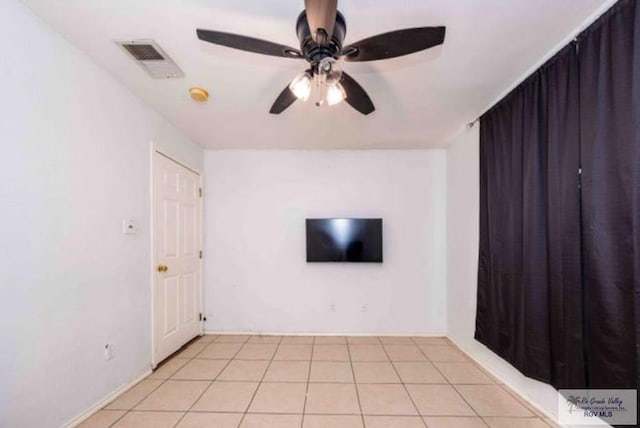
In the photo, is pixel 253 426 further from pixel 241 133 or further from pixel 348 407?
pixel 241 133

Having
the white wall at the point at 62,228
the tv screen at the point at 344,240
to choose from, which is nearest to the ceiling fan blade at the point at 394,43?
the white wall at the point at 62,228

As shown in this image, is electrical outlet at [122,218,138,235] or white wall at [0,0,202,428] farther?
electrical outlet at [122,218,138,235]

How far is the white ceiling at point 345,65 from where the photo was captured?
156cm

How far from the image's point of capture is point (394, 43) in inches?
54.9

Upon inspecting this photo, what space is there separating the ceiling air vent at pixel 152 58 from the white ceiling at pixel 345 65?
0.18ft

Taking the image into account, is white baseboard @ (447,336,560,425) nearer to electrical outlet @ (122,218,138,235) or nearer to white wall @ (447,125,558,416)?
white wall @ (447,125,558,416)

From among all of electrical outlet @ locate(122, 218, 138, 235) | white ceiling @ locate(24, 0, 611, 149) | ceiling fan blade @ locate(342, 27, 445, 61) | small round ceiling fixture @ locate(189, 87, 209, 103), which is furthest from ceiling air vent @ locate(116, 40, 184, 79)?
ceiling fan blade @ locate(342, 27, 445, 61)

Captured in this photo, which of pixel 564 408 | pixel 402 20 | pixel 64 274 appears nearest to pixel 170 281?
pixel 64 274

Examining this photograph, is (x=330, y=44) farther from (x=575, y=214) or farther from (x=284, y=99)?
(x=575, y=214)

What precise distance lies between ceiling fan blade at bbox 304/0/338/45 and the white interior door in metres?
2.30

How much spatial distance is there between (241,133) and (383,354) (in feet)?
9.91

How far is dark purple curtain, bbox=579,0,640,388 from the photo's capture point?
4.53 feet

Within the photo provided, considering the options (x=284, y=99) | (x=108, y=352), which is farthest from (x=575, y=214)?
(x=108, y=352)

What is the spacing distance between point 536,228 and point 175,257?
341 centimetres
